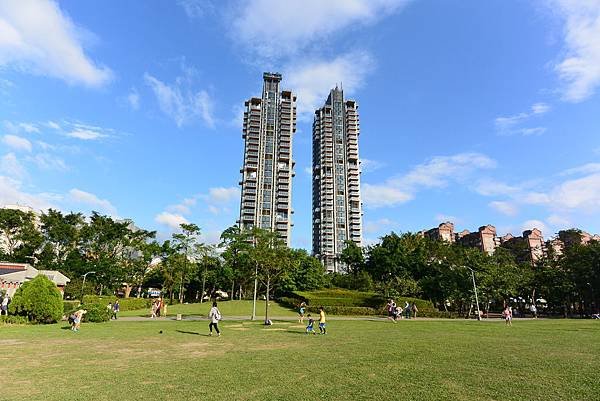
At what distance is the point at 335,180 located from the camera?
399ft

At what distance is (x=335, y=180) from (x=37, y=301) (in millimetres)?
102599

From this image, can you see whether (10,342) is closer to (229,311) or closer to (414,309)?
(229,311)

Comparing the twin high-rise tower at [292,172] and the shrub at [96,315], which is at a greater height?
the twin high-rise tower at [292,172]

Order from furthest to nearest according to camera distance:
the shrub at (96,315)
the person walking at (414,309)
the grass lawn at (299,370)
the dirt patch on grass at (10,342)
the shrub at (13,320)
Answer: the person walking at (414,309) < the shrub at (96,315) < the shrub at (13,320) < the dirt patch on grass at (10,342) < the grass lawn at (299,370)

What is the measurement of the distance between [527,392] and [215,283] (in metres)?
56.7

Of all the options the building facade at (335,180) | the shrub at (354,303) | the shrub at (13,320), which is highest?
the building facade at (335,180)

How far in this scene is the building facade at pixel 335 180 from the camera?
11588 centimetres

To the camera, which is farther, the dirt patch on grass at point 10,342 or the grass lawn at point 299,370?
the dirt patch on grass at point 10,342

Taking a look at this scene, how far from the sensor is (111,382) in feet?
29.5

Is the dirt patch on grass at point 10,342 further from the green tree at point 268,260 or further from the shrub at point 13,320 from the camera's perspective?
the green tree at point 268,260

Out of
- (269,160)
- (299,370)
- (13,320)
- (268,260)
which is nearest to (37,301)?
(13,320)

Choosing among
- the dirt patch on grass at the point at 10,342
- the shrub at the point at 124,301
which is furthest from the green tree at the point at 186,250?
the dirt patch on grass at the point at 10,342

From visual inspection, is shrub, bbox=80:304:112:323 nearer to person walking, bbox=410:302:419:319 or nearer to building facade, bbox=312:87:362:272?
person walking, bbox=410:302:419:319

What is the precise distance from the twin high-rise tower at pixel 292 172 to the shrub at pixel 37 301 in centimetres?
8081
